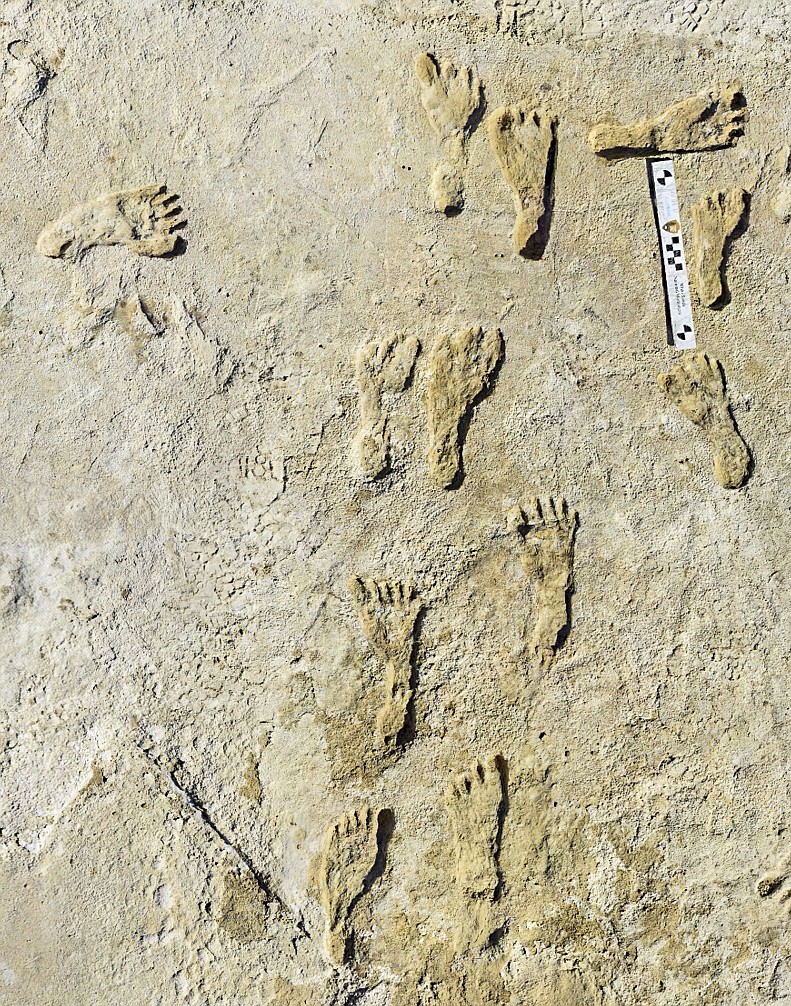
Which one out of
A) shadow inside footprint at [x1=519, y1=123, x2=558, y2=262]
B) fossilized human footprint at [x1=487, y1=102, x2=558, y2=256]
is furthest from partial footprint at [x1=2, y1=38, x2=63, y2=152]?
shadow inside footprint at [x1=519, y1=123, x2=558, y2=262]

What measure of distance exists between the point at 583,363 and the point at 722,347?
0.68 metres

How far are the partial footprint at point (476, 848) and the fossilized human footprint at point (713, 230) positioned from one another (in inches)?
100

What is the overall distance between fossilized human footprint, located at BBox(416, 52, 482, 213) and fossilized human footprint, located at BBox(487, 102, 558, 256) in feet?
0.47

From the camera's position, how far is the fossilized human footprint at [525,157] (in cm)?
332

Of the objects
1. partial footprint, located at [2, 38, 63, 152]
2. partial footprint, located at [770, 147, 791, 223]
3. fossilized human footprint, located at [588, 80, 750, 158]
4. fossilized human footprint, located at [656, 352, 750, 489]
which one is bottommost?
fossilized human footprint, located at [656, 352, 750, 489]

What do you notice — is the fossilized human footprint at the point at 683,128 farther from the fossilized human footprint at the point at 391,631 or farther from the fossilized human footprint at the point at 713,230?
the fossilized human footprint at the point at 391,631

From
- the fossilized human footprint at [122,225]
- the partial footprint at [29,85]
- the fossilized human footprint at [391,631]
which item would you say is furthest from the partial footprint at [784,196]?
the partial footprint at [29,85]

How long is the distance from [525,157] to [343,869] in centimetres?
347

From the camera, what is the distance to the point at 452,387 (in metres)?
3.34

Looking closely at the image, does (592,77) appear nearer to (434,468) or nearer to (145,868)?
(434,468)

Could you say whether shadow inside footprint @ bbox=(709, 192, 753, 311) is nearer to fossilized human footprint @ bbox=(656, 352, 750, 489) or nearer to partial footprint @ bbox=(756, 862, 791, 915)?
fossilized human footprint @ bbox=(656, 352, 750, 489)

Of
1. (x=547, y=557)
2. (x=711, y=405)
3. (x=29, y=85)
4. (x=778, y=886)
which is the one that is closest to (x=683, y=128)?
(x=711, y=405)

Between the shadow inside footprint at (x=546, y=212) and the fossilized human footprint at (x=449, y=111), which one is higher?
the fossilized human footprint at (x=449, y=111)

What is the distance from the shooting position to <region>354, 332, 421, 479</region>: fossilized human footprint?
3.33 meters
